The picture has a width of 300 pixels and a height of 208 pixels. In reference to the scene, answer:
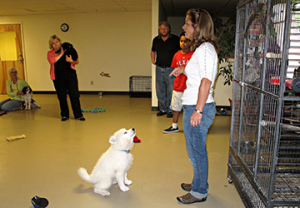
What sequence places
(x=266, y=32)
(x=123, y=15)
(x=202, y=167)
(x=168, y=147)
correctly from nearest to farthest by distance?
(x=266, y=32) → (x=202, y=167) → (x=168, y=147) → (x=123, y=15)

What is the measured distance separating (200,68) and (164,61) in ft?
10.2

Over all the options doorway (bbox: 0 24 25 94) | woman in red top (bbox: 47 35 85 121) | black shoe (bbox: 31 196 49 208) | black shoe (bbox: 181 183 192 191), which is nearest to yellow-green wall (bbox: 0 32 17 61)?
doorway (bbox: 0 24 25 94)

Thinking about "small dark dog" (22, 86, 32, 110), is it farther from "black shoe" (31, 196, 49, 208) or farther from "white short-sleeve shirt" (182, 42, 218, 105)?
"white short-sleeve shirt" (182, 42, 218, 105)

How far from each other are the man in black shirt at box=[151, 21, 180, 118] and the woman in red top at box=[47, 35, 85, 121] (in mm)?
1490

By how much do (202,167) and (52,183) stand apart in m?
1.35

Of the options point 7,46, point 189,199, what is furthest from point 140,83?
point 189,199

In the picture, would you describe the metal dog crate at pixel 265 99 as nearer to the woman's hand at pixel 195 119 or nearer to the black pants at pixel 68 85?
the woman's hand at pixel 195 119

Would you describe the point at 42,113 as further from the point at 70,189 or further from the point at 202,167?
the point at 202,167

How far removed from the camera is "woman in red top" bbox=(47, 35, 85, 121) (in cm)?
409

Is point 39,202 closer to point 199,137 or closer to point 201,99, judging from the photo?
point 199,137

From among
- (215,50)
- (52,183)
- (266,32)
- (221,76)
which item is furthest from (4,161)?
(221,76)

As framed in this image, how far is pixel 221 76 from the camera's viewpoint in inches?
189

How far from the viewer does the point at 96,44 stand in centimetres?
718

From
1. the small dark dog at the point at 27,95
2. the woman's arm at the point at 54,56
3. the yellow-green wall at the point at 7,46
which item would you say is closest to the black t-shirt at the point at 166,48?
the woman's arm at the point at 54,56
